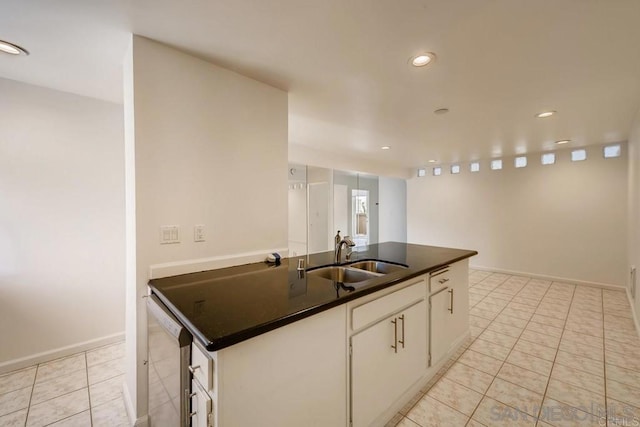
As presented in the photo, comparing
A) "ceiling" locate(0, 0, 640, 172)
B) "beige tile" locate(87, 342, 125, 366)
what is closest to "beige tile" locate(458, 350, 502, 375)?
"ceiling" locate(0, 0, 640, 172)

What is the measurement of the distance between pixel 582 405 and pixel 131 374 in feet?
10.2

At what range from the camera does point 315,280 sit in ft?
5.33

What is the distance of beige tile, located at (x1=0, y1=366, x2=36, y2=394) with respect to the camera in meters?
1.98

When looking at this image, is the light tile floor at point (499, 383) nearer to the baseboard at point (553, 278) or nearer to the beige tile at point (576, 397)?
the beige tile at point (576, 397)

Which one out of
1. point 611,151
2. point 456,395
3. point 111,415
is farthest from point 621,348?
point 111,415

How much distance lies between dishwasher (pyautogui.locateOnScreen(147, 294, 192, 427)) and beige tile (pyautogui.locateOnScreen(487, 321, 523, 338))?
3.13 meters

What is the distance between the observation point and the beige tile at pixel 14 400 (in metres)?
1.77

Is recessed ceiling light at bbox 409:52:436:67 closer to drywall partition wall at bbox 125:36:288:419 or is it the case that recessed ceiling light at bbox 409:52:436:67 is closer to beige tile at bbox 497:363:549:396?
drywall partition wall at bbox 125:36:288:419

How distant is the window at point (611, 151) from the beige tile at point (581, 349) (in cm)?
352

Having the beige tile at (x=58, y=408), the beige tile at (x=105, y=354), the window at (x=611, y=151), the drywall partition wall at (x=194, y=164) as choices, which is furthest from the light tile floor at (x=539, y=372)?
the beige tile at (x=105, y=354)

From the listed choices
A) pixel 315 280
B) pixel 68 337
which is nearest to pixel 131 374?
pixel 68 337

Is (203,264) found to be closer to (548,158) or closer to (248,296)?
(248,296)

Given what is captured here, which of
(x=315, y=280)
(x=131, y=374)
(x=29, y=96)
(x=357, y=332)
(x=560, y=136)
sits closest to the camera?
(x=357, y=332)

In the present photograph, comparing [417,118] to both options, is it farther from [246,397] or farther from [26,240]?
[26,240]
